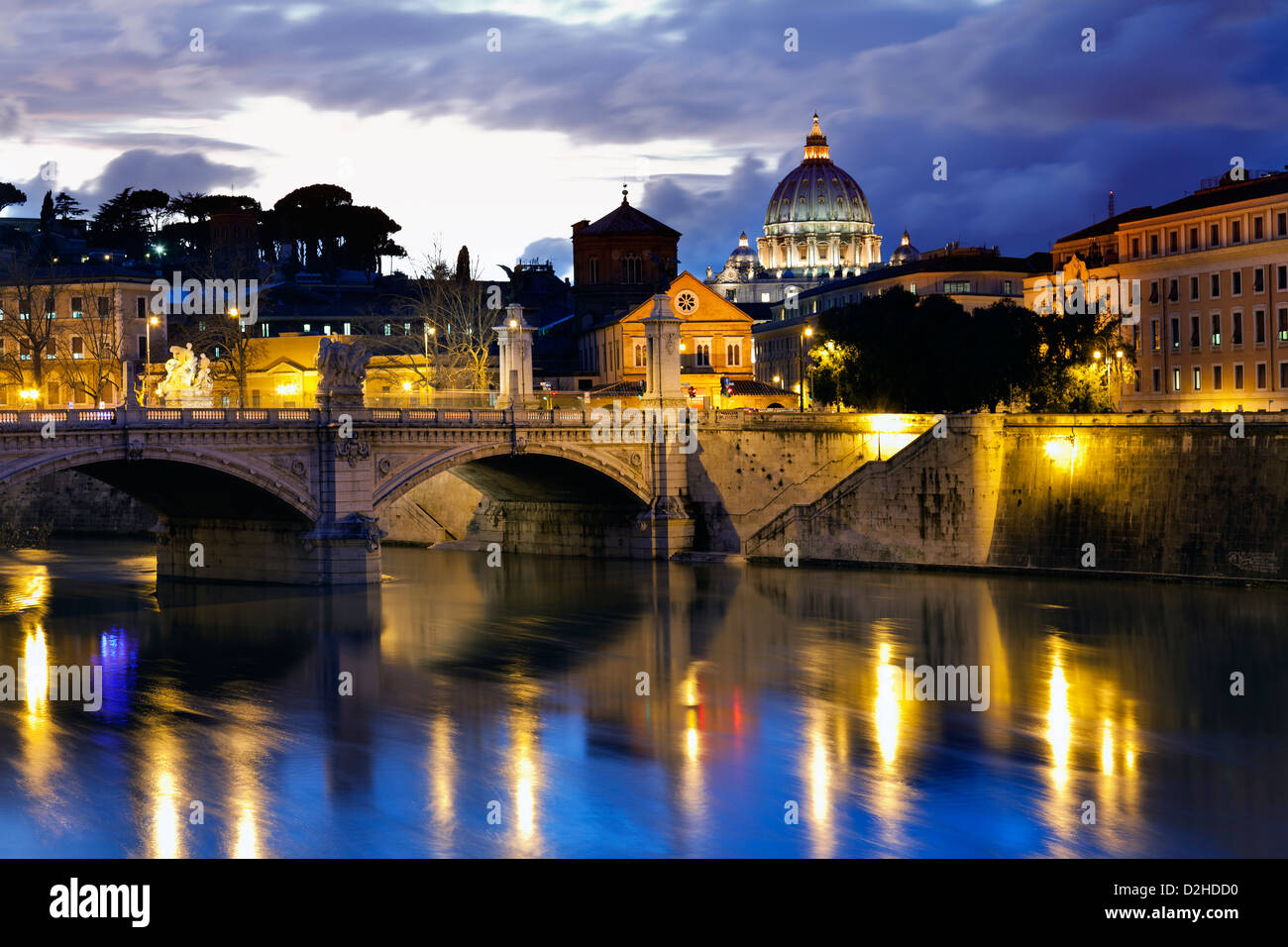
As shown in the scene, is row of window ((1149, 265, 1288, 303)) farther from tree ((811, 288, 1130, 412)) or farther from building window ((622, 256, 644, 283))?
building window ((622, 256, 644, 283))

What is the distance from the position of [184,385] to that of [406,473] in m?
8.16

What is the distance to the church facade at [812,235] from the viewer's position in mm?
176875

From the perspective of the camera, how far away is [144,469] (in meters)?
47.9

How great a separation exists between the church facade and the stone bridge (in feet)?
377

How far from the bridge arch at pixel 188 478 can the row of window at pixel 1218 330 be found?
142ft

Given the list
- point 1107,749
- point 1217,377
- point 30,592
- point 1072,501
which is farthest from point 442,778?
point 1217,377

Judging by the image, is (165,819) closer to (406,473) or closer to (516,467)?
(406,473)

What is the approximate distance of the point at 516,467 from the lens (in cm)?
5859

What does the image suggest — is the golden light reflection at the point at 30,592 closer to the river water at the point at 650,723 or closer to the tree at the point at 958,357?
the river water at the point at 650,723

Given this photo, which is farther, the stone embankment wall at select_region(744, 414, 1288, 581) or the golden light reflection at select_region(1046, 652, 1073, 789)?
the stone embankment wall at select_region(744, 414, 1288, 581)

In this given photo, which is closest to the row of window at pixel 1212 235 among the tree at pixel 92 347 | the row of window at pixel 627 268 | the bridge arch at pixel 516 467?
the bridge arch at pixel 516 467

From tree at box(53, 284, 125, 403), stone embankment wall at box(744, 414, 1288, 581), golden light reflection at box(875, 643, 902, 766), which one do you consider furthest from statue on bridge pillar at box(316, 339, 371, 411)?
tree at box(53, 284, 125, 403)

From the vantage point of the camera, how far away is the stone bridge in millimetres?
45688
